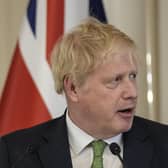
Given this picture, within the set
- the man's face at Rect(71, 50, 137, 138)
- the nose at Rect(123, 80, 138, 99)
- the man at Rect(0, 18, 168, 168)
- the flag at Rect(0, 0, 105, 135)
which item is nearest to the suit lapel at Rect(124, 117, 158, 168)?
the man at Rect(0, 18, 168, 168)

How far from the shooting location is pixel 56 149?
63.7 inches

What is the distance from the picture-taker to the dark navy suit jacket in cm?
156

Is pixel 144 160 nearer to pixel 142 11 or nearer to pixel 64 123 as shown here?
pixel 64 123

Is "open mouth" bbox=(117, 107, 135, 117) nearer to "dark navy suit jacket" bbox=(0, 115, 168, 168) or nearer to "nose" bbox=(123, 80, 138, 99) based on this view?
"nose" bbox=(123, 80, 138, 99)

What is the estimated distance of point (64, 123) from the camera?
5.52 ft

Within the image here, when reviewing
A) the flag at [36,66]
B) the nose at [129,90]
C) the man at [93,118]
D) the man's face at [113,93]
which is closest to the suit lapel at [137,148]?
the man at [93,118]

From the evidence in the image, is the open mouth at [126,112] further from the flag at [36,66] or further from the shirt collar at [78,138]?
the flag at [36,66]

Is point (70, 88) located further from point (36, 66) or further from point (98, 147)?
point (36, 66)

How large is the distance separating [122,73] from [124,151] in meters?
0.27

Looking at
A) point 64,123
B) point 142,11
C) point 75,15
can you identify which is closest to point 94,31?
point 64,123

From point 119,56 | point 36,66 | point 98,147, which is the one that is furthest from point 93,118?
point 36,66

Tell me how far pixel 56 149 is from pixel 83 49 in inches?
13.6

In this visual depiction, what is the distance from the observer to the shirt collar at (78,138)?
159cm

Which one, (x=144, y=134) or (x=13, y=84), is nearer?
(x=144, y=134)
